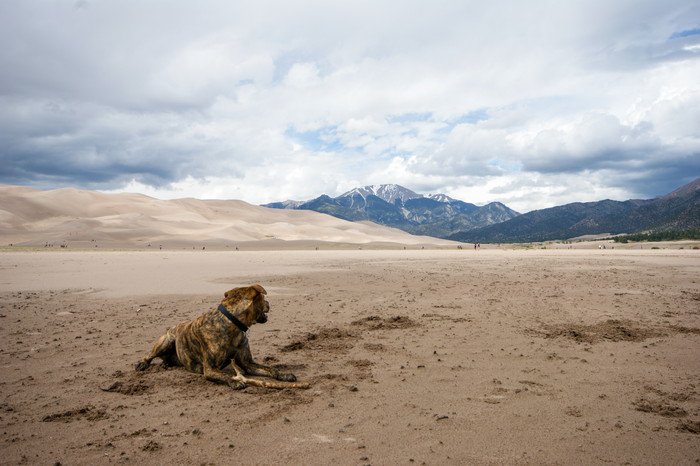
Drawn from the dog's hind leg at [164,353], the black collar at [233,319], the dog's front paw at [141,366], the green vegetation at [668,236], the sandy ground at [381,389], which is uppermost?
the green vegetation at [668,236]

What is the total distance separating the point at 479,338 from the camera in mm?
9047

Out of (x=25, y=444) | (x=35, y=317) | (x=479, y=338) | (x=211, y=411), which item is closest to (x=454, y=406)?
(x=211, y=411)

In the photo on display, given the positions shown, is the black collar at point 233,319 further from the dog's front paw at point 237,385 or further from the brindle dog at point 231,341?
the dog's front paw at point 237,385

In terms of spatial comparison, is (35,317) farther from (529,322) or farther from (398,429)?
(529,322)

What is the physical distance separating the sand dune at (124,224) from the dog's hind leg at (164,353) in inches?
2921

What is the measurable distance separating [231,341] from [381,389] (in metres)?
2.38

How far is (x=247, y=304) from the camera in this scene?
626 cm

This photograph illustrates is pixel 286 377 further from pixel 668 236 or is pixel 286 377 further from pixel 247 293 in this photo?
pixel 668 236

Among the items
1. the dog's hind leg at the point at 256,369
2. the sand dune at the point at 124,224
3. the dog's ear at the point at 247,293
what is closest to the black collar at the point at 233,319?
the dog's ear at the point at 247,293

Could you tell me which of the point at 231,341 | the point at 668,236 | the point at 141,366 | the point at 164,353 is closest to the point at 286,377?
the point at 231,341

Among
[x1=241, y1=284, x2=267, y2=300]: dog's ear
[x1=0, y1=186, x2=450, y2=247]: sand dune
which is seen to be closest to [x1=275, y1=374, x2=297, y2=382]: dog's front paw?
[x1=241, y1=284, x2=267, y2=300]: dog's ear

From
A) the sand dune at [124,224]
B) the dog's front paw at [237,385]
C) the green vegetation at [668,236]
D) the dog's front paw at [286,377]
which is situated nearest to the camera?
the dog's front paw at [237,385]

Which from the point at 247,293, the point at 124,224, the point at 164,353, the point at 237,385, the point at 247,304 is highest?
the point at 124,224

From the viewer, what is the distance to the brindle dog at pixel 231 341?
20.5ft
